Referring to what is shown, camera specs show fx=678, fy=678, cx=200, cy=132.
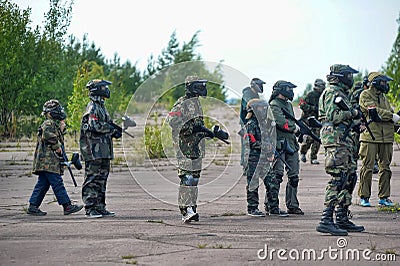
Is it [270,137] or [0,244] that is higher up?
[270,137]

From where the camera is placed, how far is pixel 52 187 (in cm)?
1061

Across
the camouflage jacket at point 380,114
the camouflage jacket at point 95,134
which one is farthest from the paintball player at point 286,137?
the camouflage jacket at point 95,134

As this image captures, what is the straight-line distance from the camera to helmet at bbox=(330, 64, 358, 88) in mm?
9039

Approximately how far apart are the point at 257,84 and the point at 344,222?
13.4ft

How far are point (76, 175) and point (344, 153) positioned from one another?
9.24 m

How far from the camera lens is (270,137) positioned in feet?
34.8

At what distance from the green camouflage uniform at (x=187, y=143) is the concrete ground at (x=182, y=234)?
0.45 m

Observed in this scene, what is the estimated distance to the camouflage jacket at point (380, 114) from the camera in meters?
11.2

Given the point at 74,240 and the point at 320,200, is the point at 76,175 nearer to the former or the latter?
the point at 320,200

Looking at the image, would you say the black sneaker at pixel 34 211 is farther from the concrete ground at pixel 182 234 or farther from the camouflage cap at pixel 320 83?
the camouflage cap at pixel 320 83

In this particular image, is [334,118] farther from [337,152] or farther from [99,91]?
[99,91]

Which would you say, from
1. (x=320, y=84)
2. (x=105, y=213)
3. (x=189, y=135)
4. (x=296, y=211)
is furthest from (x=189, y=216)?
(x=320, y=84)

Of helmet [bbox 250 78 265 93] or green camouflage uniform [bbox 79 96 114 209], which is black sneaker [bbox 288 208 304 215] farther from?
green camouflage uniform [bbox 79 96 114 209]

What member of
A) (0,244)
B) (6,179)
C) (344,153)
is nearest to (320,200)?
(344,153)
